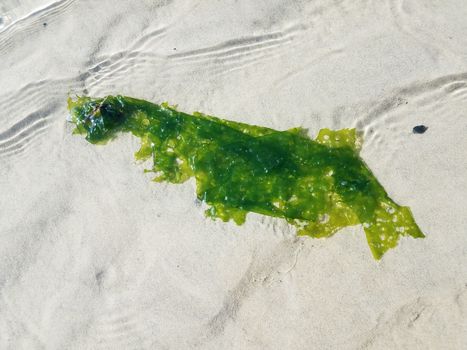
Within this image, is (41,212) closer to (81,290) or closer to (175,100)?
(81,290)

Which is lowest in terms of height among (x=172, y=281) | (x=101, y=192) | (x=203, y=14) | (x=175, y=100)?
(x=172, y=281)

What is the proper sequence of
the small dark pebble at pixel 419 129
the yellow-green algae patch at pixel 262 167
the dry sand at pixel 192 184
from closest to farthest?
the dry sand at pixel 192 184 → the yellow-green algae patch at pixel 262 167 → the small dark pebble at pixel 419 129

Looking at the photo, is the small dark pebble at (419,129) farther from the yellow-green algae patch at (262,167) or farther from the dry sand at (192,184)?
the yellow-green algae patch at (262,167)

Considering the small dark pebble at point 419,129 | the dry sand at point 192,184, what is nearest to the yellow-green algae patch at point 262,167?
the dry sand at point 192,184

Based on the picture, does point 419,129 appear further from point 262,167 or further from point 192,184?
point 192,184

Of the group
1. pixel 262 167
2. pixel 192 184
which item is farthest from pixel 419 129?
pixel 192 184

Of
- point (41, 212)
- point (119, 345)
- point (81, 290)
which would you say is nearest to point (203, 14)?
point (41, 212)

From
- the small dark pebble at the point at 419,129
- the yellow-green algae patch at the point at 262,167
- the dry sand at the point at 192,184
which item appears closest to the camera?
the dry sand at the point at 192,184
